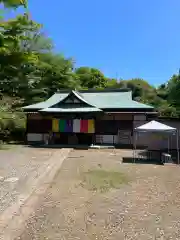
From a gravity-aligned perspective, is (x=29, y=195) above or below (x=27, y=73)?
below

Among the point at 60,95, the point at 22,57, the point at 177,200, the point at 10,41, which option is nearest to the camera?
the point at 10,41

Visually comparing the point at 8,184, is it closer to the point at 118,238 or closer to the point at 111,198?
the point at 111,198

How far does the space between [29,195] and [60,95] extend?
19849mm

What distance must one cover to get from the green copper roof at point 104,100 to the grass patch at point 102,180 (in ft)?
38.3

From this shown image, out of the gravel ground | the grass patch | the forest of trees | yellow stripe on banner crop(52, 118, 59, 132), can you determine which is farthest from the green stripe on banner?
the grass patch

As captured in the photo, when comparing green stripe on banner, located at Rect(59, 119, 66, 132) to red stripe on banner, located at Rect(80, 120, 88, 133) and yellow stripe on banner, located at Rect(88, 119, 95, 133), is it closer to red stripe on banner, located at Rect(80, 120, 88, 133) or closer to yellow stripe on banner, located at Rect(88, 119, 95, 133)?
red stripe on banner, located at Rect(80, 120, 88, 133)

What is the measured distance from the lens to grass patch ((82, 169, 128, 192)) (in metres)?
7.33

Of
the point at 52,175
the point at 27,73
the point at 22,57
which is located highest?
the point at 27,73

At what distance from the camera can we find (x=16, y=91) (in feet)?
86.4

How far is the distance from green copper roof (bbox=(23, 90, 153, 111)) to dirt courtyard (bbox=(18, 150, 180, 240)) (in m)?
12.8

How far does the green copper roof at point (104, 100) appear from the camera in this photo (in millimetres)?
21109

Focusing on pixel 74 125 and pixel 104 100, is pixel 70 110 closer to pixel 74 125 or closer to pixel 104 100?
pixel 74 125

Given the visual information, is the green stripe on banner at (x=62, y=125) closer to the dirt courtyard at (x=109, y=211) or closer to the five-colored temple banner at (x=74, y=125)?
the five-colored temple banner at (x=74, y=125)

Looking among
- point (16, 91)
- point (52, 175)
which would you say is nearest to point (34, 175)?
point (52, 175)
